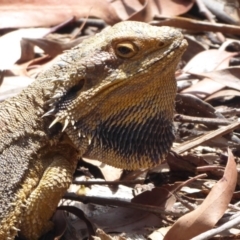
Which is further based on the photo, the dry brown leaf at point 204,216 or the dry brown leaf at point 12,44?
the dry brown leaf at point 12,44

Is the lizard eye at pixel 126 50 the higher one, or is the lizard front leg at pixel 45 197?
the lizard eye at pixel 126 50

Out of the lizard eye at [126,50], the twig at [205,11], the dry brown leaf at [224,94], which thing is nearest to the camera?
the lizard eye at [126,50]

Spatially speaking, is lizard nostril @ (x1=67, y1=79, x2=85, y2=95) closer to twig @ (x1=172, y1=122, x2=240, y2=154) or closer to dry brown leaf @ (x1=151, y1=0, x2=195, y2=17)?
twig @ (x1=172, y1=122, x2=240, y2=154)

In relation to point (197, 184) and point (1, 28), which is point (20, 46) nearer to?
point (1, 28)

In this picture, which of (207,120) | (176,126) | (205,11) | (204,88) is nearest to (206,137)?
(207,120)

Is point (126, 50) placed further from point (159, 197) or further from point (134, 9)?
point (134, 9)

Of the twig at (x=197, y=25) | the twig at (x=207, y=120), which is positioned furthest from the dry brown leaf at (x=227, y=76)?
the twig at (x=197, y=25)

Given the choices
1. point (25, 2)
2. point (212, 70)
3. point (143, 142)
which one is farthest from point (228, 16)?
point (143, 142)

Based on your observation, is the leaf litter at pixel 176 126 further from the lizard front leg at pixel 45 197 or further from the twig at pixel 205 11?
the lizard front leg at pixel 45 197

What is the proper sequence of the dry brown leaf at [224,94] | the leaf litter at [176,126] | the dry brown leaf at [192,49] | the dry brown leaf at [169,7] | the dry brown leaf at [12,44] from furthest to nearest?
the dry brown leaf at [169,7] < the dry brown leaf at [192,49] < the dry brown leaf at [12,44] < the dry brown leaf at [224,94] < the leaf litter at [176,126]
